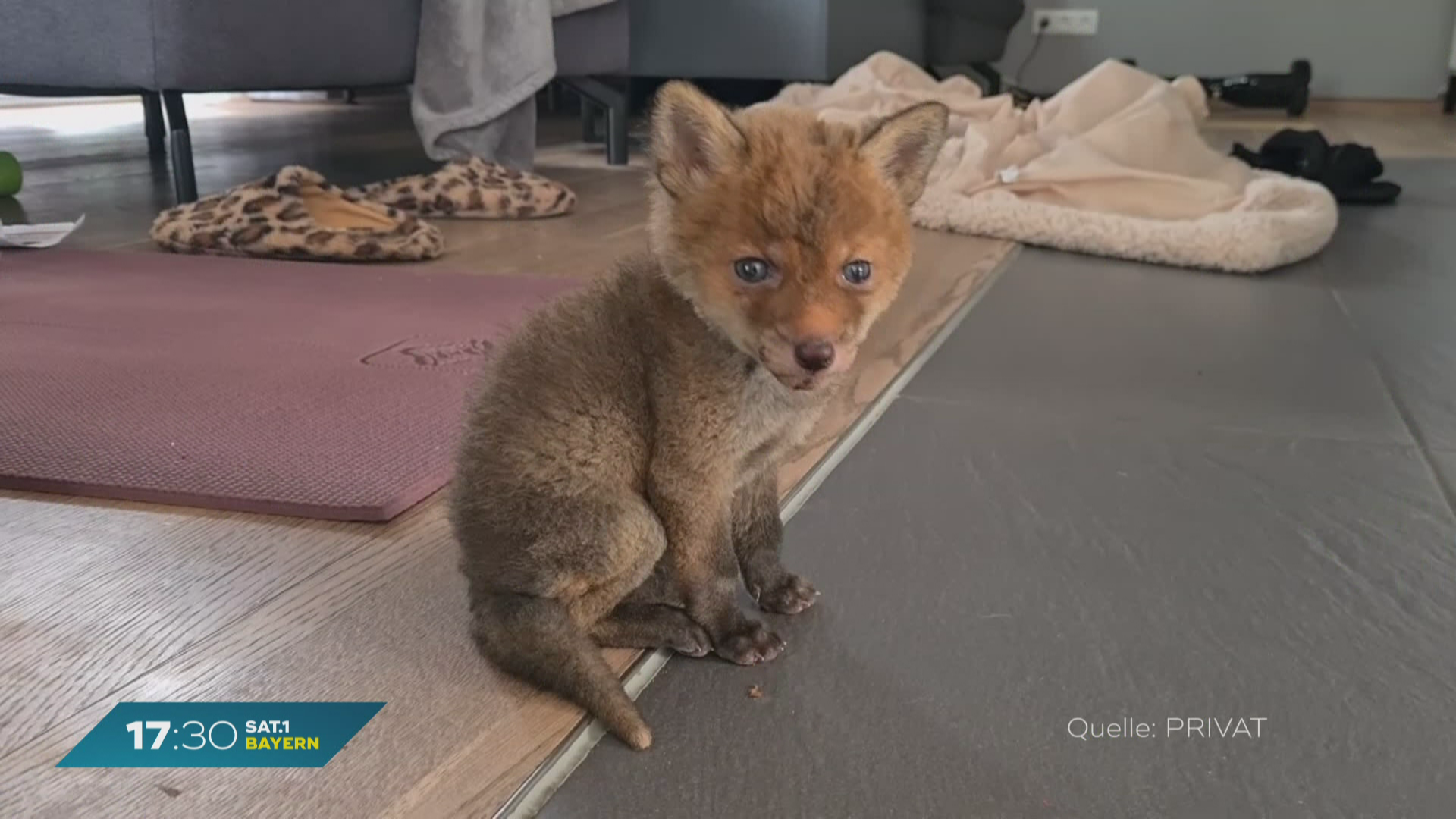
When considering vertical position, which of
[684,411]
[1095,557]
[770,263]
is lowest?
[1095,557]

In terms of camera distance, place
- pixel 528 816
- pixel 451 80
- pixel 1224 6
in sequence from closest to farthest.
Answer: pixel 528 816, pixel 451 80, pixel 1224 6

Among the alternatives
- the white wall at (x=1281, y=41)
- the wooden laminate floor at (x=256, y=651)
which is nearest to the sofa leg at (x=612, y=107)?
the wooden laminate floor at (x=256, y=651)

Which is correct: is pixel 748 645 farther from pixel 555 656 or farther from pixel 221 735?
pixel 221 735

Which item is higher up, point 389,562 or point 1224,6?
point 1224,6

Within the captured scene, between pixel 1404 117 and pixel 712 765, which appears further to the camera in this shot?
pixel 1404 117

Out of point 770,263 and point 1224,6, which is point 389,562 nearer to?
point 770,263

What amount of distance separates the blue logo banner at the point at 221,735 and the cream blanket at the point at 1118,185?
A: 70.0 inches

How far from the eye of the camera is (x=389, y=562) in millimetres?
1135

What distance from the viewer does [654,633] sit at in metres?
0.99

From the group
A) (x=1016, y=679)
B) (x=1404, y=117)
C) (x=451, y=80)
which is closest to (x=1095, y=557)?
(x=1016, y=679)

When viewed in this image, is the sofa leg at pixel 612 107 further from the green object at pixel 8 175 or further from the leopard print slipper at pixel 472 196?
the green object at pixel 8 175

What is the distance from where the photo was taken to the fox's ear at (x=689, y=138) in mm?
883

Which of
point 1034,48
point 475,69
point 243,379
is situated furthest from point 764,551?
point 1034,48

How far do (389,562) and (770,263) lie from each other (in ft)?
1.73
